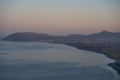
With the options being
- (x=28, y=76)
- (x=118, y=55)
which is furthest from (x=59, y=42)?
(x=28, y=76)

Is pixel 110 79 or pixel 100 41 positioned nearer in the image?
pixel 110 79

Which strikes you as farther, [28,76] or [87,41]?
[87,41]

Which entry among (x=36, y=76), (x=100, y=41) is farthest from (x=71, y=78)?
(x=100, y=41)

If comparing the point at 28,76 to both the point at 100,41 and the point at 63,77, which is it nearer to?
the point at 63,77

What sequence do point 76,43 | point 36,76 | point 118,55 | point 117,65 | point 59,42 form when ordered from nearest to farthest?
point 36,76, point 117,65, point 118,55, point 76,43, point 59,42

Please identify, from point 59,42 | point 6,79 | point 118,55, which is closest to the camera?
point 6,79

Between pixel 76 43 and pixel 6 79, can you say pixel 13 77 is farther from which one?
pixel 76 43

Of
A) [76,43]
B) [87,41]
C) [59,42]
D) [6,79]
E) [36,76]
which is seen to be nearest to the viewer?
[6,79]

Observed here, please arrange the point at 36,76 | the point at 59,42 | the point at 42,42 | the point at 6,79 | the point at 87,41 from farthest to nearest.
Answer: the point at 42,42
the point at 59,42
the point at 87,41
the point at 36,76
the point at 6,79
